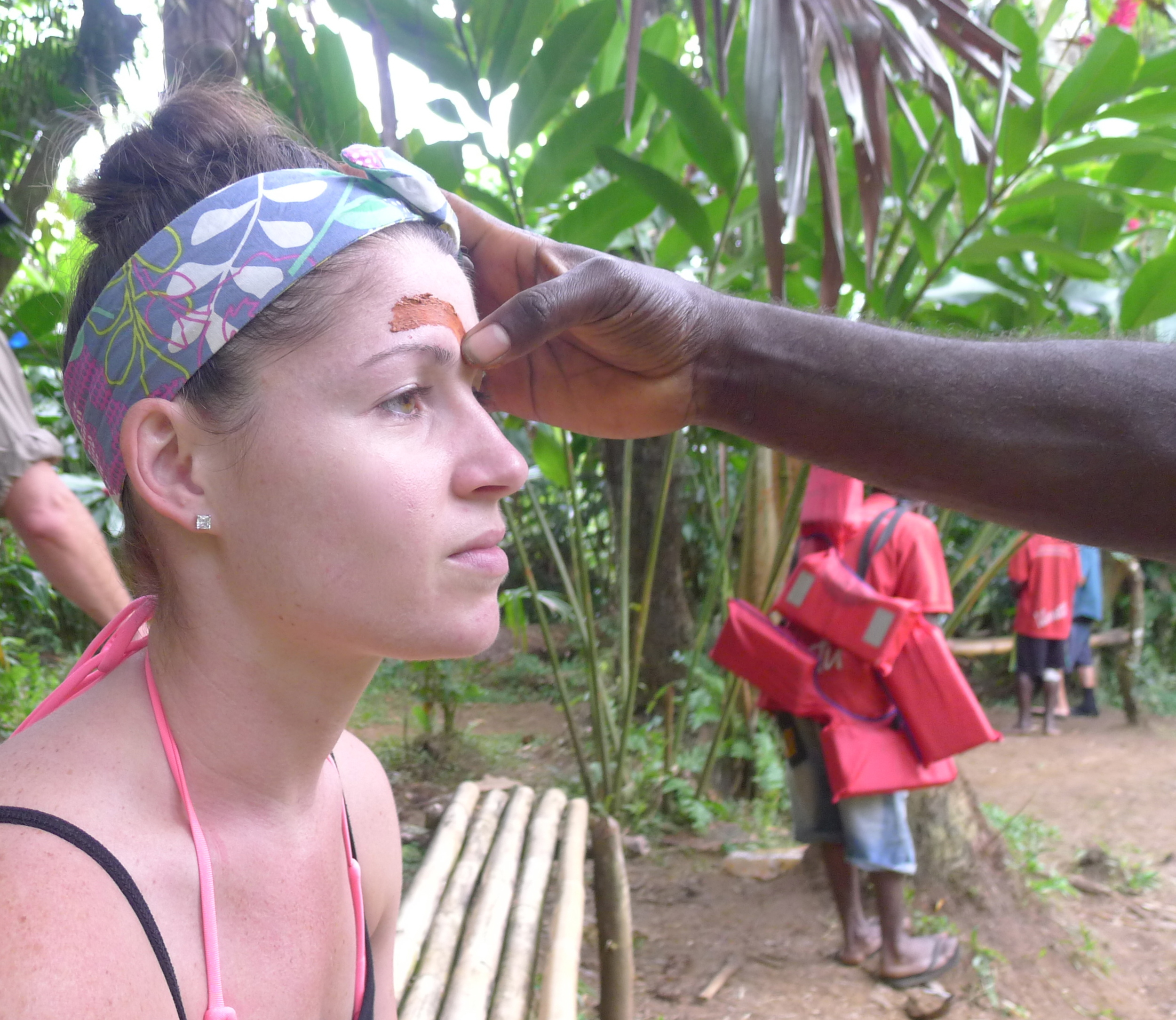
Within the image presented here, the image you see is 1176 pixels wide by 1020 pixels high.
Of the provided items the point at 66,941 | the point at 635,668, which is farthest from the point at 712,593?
the point at 66,941

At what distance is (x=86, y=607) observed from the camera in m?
2.81

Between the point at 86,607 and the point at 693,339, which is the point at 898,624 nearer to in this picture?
the point at 693,339

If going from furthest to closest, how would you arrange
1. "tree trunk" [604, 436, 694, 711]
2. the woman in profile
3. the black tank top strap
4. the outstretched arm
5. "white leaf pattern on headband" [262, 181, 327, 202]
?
"tree trunk" [604, 436, 694, 711]
the outstretched arm
"white leaf pattern on headband" [262, 181, 327, 202]
the woman in profile
the black tank top strap

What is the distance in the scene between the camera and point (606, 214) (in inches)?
127

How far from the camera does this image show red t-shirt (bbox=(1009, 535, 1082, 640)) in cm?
677

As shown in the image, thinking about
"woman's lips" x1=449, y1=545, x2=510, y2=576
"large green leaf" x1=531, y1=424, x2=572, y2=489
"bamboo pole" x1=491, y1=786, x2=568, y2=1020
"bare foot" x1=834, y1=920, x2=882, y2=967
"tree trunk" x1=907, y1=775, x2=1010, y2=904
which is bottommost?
"bare foot" x1=834, y1=920, x2=882, y2=967

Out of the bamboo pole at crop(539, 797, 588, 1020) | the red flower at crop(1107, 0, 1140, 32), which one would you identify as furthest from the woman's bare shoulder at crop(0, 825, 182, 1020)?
the red flower at crop(1107, 0, 1140, 32)

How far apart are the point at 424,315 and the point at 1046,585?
6632 mm

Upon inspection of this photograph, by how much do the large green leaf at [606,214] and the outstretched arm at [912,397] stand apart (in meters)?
1.64

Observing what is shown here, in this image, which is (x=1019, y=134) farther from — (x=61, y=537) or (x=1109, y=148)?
(x=61, y=537)

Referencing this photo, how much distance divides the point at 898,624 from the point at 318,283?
270 cm

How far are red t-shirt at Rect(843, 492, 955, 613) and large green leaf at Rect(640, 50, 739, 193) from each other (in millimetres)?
1440

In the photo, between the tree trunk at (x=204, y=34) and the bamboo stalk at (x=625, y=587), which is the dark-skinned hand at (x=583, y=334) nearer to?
the tree trunk at (x=204, y=34)

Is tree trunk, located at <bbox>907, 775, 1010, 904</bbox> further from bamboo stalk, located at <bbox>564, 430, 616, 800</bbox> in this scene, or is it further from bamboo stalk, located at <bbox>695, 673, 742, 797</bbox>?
bamboo stalk, located at <bbox>564, 430, 616, 800</bbox>
